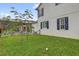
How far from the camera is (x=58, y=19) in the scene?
6902 mm

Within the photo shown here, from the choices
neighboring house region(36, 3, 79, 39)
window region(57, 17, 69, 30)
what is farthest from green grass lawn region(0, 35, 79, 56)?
window region(57, 17, 69, 30)

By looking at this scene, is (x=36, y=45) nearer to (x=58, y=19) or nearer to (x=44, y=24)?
(x=44, y=24)

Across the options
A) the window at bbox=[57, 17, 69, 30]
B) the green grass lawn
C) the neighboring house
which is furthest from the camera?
the window at bbox=[57, 17, 69, 30]

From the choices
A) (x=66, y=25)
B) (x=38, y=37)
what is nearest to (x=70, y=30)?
(x=66, y=25)

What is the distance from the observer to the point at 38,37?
6059mm

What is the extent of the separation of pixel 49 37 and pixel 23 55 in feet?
3.02

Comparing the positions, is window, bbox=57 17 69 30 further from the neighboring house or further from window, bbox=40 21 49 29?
window, bbox=40 21 49 29

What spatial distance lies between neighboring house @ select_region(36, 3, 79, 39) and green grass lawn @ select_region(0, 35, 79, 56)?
30 centimetres

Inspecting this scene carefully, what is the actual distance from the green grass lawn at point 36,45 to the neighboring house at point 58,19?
296mm

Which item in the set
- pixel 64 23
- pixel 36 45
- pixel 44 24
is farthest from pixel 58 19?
pixel 36 45

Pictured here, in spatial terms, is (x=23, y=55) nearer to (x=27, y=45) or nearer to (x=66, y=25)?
(x=27, y=45)

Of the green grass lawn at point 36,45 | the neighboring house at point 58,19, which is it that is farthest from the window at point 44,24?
the green grass lawn at point 36,45

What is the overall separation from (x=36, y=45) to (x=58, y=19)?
1332 millimetres

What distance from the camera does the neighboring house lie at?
6.30 meters
